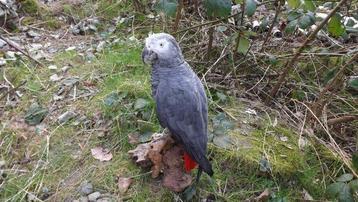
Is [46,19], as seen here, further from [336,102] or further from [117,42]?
[336,102]

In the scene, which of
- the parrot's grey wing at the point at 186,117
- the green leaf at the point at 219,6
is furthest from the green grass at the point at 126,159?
the green leaf at the point at 219,6

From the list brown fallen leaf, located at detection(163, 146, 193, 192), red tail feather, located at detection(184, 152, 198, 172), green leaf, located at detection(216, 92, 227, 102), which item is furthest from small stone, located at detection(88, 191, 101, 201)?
green leaf, located at detection(216, 92, 227, 102)

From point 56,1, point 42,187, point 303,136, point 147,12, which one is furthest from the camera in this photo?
point 56,1

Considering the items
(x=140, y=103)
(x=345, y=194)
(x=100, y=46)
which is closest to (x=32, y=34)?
(x=100, y=46)

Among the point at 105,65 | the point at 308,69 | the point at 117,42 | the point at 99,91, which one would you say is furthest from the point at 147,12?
the point at 308,69

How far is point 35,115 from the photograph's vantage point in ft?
8.20

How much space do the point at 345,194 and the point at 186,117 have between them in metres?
0.72

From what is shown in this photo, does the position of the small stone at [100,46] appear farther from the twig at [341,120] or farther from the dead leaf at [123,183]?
the twig at [341,120]

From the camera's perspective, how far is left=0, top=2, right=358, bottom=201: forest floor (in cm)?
210

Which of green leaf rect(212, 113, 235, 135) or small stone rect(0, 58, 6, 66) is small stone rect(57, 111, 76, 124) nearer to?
small stone rect(0, 58, 6, 66)

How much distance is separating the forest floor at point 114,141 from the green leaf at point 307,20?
63cm

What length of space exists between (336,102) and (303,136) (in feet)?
1.27

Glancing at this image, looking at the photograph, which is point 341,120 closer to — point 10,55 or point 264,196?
point 264,196

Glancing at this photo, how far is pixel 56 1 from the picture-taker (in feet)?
12.1
